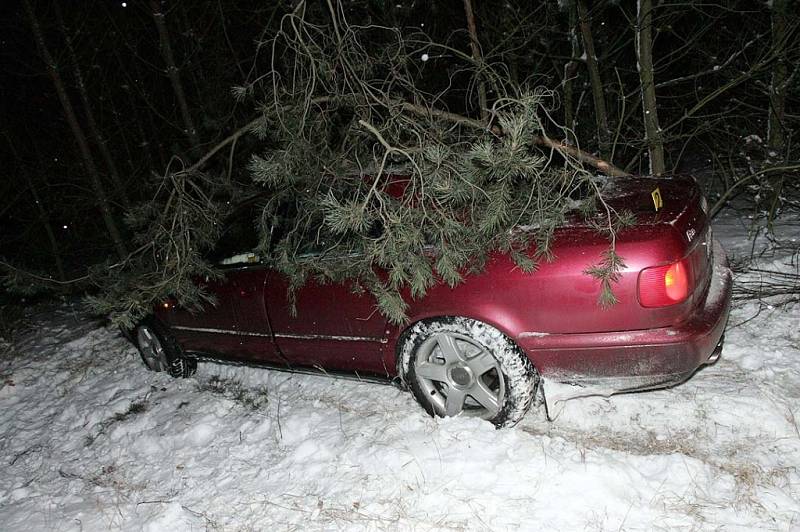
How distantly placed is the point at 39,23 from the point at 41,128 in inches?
166

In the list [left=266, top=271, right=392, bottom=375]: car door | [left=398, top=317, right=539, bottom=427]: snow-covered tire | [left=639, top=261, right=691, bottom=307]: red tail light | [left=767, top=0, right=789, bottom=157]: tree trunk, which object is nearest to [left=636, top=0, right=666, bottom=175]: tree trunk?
[left=767, top=0, right=789, bottom=157]: tree trunk

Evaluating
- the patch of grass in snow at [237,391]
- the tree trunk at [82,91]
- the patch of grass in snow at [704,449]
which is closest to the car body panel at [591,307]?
the patch of grass in snow at [704,449]

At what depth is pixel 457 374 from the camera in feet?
9.65

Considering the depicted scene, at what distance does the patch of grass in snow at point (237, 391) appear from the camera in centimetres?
378

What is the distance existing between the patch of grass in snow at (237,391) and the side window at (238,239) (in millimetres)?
1059

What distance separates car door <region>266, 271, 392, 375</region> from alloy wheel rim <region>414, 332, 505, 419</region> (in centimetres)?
30

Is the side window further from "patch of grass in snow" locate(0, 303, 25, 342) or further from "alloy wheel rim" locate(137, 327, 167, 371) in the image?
"patch of grass in snow" locate(0, 303, 25, 342)

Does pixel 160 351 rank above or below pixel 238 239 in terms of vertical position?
below

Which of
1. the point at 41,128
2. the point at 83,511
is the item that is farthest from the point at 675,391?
the point at 41,128

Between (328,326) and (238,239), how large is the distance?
3.56 feet

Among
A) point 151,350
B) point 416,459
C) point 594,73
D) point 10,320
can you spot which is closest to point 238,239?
point 151,350

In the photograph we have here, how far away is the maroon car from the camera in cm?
237

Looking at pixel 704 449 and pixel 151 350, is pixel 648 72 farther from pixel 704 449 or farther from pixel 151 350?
pixel 151 350

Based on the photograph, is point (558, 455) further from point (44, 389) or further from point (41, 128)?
point (41, 128)
